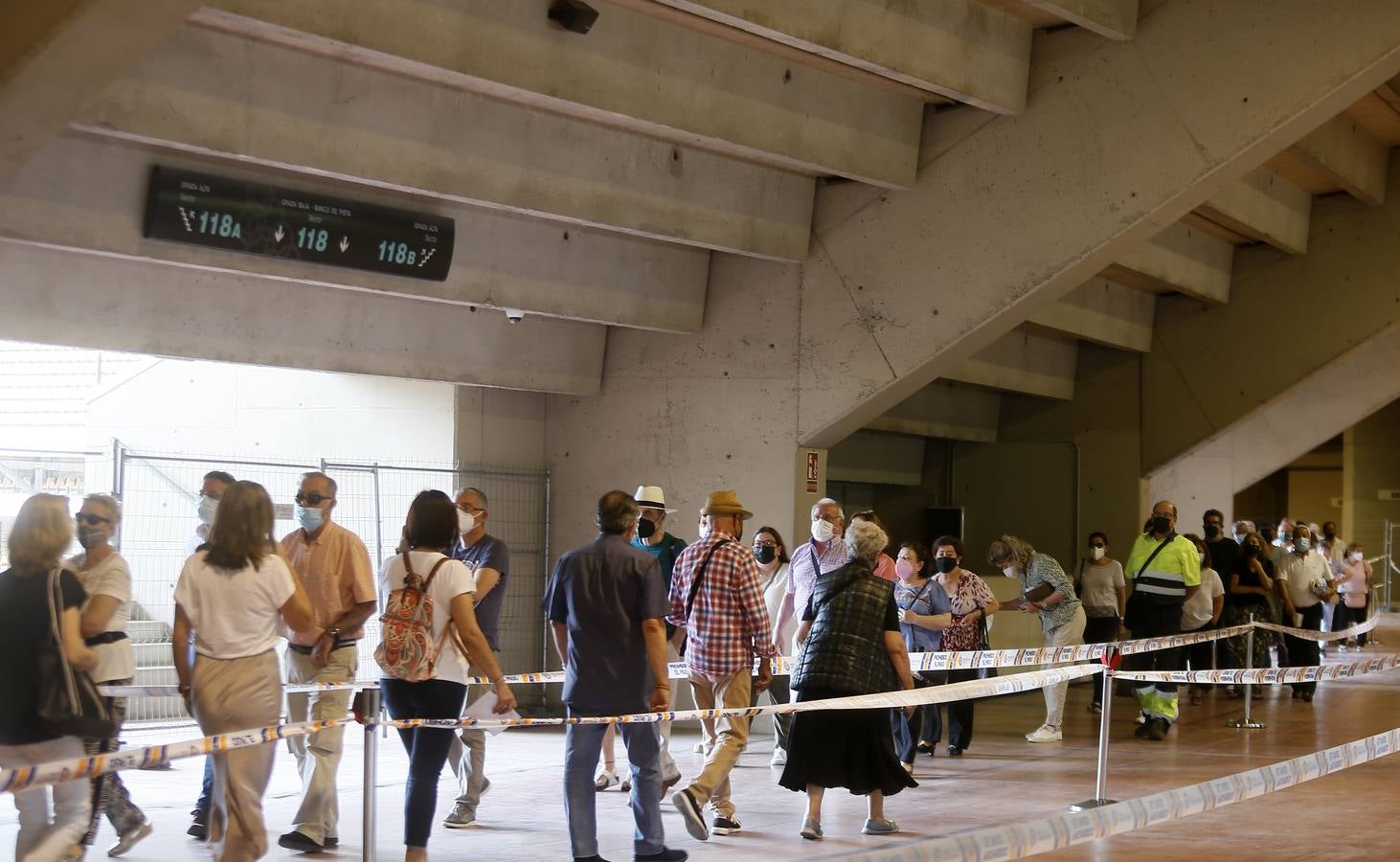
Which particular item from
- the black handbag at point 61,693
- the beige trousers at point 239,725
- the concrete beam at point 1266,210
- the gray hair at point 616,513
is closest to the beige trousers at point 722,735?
the gray hair at point 616,513

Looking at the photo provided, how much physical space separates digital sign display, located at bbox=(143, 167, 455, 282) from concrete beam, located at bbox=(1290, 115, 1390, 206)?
24.7 feet

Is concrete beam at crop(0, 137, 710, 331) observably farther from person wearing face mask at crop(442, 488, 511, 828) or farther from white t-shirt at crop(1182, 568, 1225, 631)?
white t-shirt at crop(1182, 568, 1225, 631)

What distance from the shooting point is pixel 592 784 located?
6.35 m

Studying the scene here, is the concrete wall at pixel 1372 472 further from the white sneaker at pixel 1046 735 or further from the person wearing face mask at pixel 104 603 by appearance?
the person wearing face mask at pixel 104 603

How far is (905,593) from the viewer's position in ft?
33.0

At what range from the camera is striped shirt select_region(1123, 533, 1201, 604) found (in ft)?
38.5

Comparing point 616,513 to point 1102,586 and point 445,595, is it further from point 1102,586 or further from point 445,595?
point 1102,586

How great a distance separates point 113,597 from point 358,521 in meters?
6.02

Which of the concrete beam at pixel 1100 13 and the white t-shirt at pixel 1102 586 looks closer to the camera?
the concrete beam at pixel 1100 13

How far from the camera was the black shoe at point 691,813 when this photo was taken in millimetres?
7117

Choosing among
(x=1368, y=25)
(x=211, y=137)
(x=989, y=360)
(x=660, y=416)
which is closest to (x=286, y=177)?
(x=211, y=137)

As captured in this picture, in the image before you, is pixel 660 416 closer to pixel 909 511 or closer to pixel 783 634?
pixel 783 634

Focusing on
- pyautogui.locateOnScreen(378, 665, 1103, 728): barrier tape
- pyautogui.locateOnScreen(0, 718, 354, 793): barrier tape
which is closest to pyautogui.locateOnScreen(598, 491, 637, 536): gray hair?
pyautogui.locateOnScreen(378, 665, 1103, 728): barrier tape

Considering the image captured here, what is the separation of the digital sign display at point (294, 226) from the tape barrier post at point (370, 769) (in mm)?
4109
